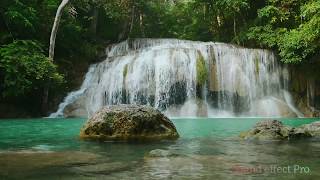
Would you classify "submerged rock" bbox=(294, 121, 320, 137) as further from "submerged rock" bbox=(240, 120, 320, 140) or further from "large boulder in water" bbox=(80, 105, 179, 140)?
"large boulder in water" bbox=(80, 105, 179, 140)

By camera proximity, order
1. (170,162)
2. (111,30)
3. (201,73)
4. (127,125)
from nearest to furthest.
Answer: (170,162) < (127,125) < (201,73) < (111,30)

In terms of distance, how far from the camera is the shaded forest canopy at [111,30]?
1823cm

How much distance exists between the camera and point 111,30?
30734 mm

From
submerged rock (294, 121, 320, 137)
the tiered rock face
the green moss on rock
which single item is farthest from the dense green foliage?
submerged rock (294, 121, 320, 137)

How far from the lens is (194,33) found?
32312 millimetres

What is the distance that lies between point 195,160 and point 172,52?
1645 centimetres

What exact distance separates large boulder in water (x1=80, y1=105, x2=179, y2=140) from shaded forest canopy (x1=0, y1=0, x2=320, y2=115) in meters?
10.1

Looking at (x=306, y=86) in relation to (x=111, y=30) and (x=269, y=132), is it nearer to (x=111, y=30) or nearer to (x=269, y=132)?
(x=111, y=30)

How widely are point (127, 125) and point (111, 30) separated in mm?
23169

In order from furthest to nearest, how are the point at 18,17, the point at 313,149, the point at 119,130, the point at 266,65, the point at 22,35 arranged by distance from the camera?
the point at 266,65, the point at 22,35, the point at 18,17, the point at 119,130, the point at 313,149

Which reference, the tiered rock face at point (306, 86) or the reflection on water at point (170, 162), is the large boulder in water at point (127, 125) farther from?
the tiered rock face at point (306, 86)

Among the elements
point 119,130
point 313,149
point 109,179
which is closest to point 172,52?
point 119,130

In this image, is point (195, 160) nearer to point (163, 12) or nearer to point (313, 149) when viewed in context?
point (313, 149)

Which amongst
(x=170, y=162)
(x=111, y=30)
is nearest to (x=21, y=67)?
(x=111, y=30)
